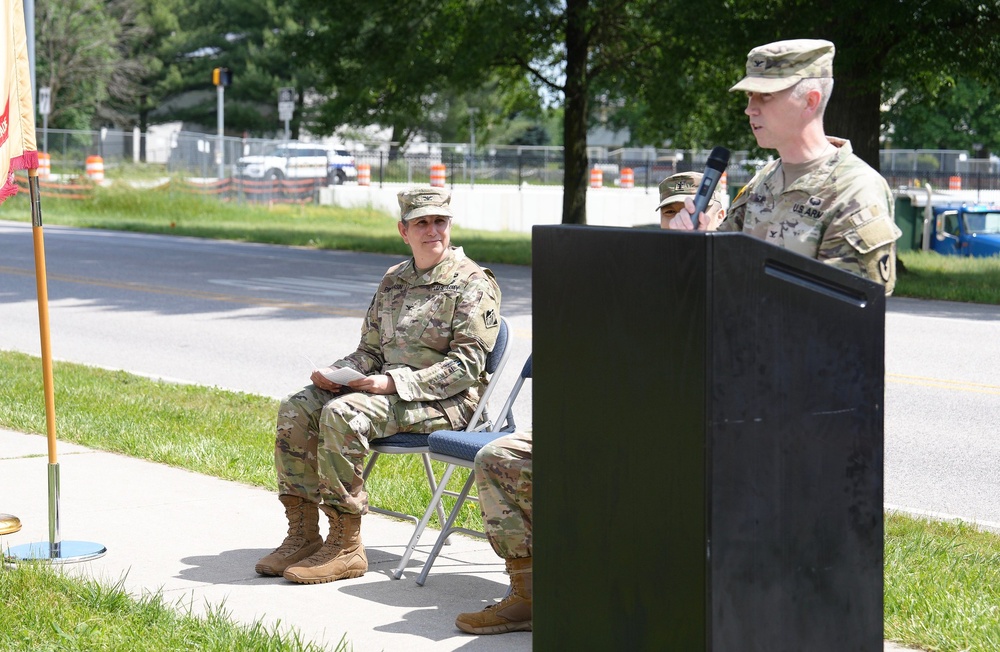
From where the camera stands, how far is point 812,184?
3668 mm

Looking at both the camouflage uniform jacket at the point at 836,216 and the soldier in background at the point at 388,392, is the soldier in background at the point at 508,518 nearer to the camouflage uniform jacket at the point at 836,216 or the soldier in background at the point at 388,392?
the soldier in background at the point at 388,392

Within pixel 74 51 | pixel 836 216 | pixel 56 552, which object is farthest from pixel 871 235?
pixel 74 51

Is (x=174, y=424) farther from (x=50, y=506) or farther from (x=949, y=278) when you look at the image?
(x=949, y=278)

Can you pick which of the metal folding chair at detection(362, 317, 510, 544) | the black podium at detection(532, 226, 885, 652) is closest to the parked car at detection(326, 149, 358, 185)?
the metal folding chair at detection(362, 317, 510, 544)

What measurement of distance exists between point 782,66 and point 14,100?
10.3 ft

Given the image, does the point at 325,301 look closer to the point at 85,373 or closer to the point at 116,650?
the point at 85,373

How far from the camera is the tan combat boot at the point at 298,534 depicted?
5.25 meters

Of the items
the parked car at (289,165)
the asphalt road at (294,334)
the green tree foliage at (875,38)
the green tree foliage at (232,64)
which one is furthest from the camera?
the green tree foliage at (232,64)

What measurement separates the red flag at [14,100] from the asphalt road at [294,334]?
1.91 metres

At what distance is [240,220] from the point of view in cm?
3195

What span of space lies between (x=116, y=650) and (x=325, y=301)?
37.6ft

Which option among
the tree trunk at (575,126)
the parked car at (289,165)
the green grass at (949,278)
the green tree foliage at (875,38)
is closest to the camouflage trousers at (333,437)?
the green grass at (949,278)

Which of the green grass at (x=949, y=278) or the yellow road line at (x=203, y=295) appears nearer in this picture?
the yellow road line at (x=203, y=295)

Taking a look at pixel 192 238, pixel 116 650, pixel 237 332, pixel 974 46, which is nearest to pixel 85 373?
pixel 237 332
